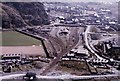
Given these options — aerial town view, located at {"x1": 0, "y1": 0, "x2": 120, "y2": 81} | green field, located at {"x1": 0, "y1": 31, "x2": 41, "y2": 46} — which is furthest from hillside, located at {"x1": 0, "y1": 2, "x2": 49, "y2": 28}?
green field, located at {"x1": 0, "y1": 31, "x2": 41, "y2": 46}

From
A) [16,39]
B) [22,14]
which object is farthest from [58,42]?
[22,14]

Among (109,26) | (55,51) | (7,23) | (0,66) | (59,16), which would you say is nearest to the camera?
(0,66)

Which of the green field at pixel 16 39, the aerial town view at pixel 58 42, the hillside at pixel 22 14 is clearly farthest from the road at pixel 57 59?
the hillside at pixel 22 14

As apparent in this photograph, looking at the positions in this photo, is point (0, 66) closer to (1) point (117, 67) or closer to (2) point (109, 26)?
(1) point (117, 67)

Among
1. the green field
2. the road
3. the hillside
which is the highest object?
the hillside

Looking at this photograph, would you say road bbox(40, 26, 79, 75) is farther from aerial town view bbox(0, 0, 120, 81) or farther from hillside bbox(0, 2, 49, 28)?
hillside bbox(0, 2, 49, 28)

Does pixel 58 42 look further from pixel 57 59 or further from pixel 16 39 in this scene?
pixel 57 59

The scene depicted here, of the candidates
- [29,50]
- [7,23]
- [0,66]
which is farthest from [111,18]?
[0,66]

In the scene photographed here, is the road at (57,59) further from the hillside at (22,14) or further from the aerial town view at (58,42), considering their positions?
the hillside at (22,14)
